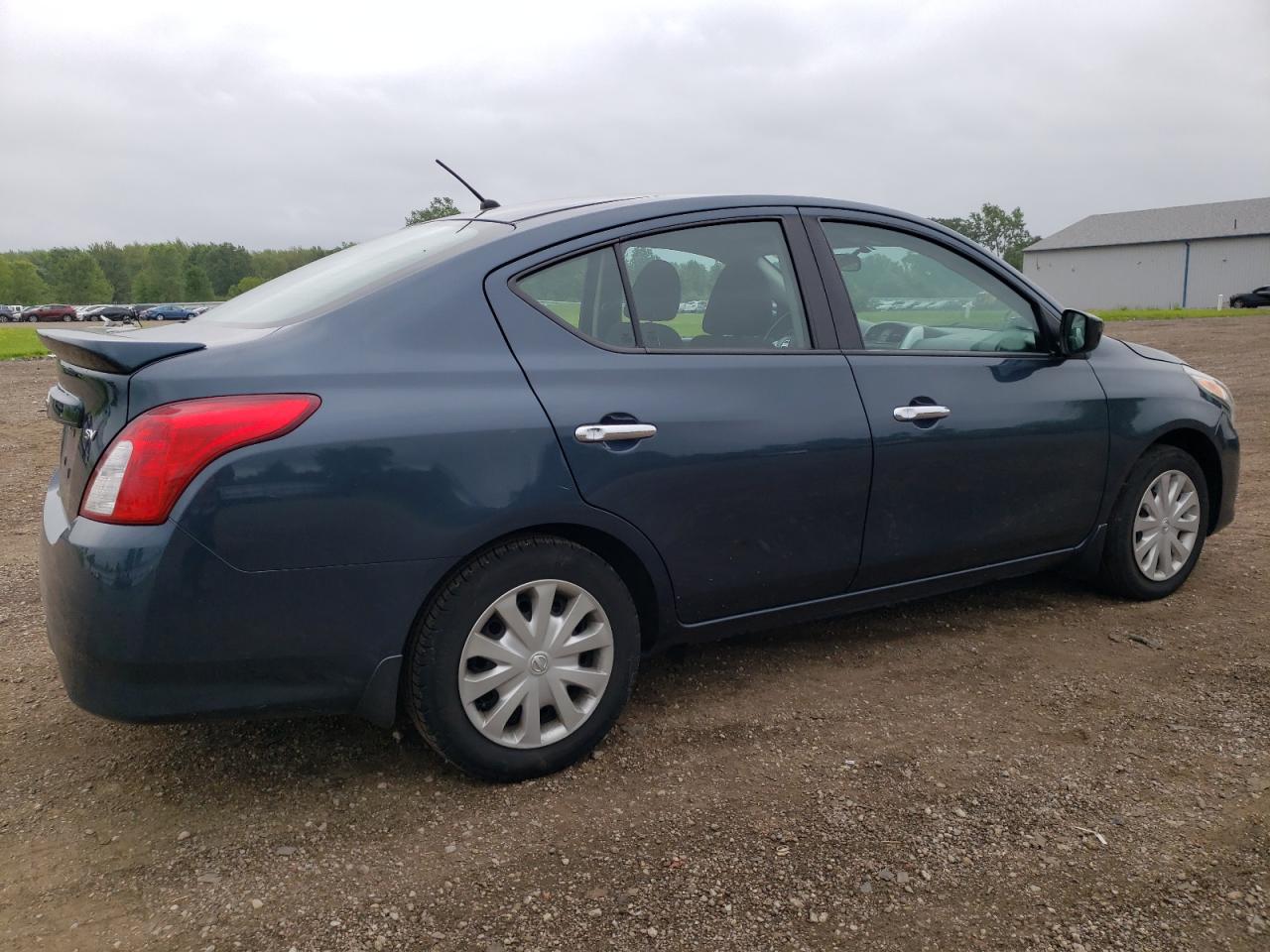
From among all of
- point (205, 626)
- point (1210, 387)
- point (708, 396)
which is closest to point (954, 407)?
point (708, 396)

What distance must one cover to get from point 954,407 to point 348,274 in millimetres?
2069

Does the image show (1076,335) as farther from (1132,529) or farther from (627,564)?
(627,564)

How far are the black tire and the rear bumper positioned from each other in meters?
2.94

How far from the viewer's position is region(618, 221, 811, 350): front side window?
3.15m

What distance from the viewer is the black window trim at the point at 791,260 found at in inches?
122

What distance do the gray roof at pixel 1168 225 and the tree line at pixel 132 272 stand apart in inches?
2700

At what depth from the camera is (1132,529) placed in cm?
427

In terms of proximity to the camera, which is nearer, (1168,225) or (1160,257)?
(1160,257)

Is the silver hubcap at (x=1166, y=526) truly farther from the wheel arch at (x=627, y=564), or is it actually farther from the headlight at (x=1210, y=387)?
the wheel arch at (x=627, y=564)

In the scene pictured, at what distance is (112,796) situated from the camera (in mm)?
2877

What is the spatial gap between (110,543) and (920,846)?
2064 millimetres

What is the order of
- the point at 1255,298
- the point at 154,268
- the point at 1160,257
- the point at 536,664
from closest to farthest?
the point at 536,664
the point at 1255,298
the point at 1160,257
the point at 154,268

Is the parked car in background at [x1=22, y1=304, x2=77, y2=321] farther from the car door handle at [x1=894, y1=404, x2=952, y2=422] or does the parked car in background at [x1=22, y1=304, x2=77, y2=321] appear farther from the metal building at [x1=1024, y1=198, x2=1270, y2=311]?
the car door handle at [x1=894, y1=404, x2=952, y2=422]

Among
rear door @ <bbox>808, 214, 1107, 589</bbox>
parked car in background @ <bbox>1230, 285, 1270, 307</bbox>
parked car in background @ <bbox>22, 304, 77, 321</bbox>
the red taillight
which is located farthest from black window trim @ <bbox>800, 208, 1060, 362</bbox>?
parked car in background @ <bbox>22, 304, 77, 321</bbox>
